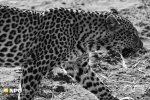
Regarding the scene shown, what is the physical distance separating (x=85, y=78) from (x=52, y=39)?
844mm

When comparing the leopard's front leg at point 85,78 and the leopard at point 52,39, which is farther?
the leopard's front leg at point 85,78

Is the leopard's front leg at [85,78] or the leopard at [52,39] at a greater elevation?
the leopard at [52,39]

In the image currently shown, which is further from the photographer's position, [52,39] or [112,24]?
[112,24]

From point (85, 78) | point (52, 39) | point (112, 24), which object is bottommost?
point (85, 78)

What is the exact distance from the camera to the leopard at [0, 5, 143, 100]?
19.4 feet

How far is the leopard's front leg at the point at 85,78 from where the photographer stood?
6457 millimetres

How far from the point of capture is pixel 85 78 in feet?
21.3

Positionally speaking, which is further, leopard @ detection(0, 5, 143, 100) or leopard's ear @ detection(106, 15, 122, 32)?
leopard's ear @ detection(106, 15, 122, 32)

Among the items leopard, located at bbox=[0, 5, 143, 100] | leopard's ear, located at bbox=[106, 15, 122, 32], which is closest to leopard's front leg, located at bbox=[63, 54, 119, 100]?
leopard, located at bbox=[0, 5, 143, 100]

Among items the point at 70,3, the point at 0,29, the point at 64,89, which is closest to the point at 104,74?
the point at 64,89

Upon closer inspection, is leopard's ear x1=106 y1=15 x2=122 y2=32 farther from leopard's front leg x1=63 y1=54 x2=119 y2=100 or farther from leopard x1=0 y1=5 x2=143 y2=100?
leopard's front leg x1=63 y1=54 x2=119 y2=100

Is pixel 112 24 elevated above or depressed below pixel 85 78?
above

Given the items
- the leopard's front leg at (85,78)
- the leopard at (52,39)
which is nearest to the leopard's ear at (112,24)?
the leopard at (52,39)

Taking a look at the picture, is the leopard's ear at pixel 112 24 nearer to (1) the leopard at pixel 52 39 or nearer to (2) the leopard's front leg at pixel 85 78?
(1) the leopard at pixel 52 39
